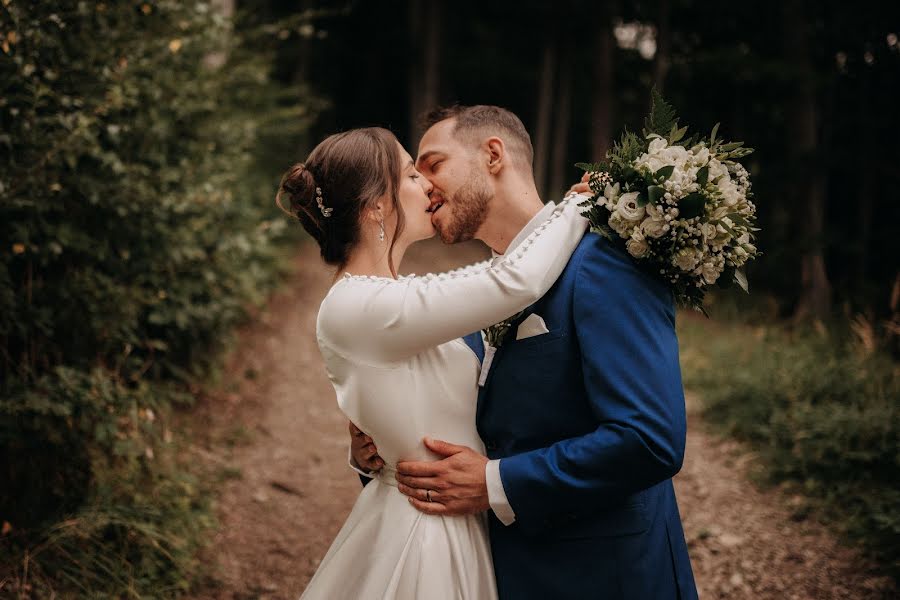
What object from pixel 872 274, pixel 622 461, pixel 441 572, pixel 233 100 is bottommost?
pixel 872 274

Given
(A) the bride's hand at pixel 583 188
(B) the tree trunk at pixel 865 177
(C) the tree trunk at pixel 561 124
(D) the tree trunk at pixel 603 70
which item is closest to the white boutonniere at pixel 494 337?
(A) the bride's hand at pixel 583 188

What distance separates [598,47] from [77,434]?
11.4 m

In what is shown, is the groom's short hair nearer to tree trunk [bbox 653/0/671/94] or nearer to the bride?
the bride

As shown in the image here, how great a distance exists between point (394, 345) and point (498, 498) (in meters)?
0.55

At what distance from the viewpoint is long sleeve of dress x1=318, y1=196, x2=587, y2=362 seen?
210 centimetres

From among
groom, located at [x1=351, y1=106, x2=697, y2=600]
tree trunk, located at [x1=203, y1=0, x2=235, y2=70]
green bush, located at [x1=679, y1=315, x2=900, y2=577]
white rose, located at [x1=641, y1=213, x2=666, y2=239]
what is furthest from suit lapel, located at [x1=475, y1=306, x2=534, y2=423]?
tree trunk, located at [x1=203, y1=0, x2=235, y2=70]

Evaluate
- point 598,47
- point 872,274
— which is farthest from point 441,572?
point 598,47

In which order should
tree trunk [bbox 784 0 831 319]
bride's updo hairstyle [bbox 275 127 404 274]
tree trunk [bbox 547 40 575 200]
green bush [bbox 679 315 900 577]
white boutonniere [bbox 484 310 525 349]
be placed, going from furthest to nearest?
tree trunk [bbox 547 40 575 200], tree trunk [bbox 784 0 831 319], green bush [bbox 679 315 900 577], bride's updo hairstyle [bbox 275 127 404 274], white boutonniere [bbox 484 310 525 349]

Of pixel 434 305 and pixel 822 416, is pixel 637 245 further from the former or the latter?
pixel 822 416

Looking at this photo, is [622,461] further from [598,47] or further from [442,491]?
[598,47]

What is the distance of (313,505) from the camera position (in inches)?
199

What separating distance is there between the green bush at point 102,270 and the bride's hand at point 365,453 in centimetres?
A: 162

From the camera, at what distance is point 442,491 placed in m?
2.17

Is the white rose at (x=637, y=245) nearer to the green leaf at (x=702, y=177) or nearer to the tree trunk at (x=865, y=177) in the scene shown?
the green leaf at (x=702, y=177)
